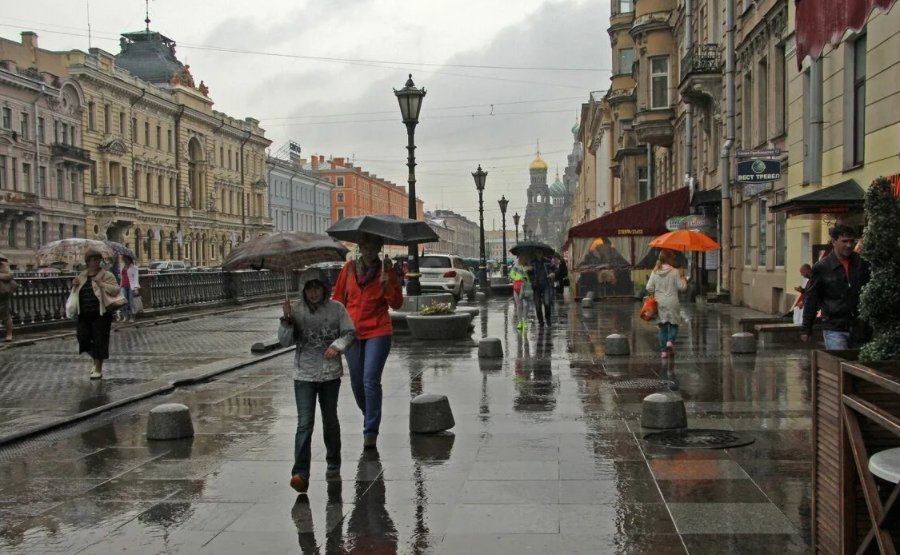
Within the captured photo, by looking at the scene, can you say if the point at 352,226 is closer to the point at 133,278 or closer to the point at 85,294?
the point at 85,294

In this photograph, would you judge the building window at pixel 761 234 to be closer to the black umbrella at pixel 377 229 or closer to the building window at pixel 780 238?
the building window at pixel 780 238

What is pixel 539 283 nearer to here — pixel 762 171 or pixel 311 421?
pixel 762 171

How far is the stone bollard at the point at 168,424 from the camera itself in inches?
326

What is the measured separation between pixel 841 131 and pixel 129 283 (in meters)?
16.9

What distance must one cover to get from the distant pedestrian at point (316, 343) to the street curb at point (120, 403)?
11.1 feet

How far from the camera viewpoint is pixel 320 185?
120125 millimetres

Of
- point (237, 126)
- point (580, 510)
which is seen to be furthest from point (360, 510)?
point (237, 126)

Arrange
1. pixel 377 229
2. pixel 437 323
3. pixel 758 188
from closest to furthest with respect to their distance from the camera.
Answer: pixel 377 229, pixel 437 323, pixel 758 188

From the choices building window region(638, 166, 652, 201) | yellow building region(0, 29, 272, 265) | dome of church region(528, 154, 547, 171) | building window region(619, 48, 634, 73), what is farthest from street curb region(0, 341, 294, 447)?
dome of church region(528, 154, 547, 171)

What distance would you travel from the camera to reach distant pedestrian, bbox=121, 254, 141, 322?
24.0 metres

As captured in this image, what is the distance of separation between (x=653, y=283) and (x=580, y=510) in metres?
8.63

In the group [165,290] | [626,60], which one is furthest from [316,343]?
[626,60]

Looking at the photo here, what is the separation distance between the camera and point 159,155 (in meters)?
78.2

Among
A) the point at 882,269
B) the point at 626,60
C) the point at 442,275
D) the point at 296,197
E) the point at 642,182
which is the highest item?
the point at 626,60
